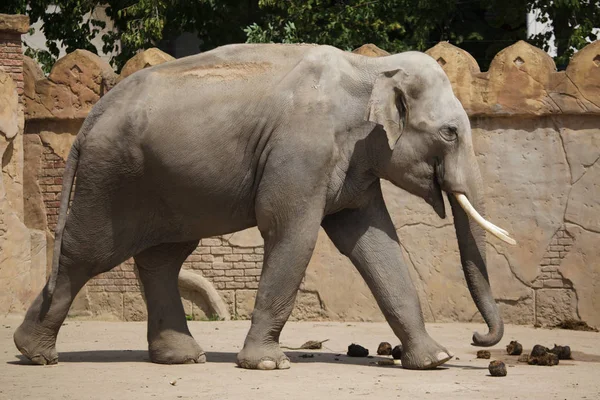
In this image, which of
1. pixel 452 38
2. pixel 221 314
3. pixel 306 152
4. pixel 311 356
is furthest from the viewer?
pixel 452 38

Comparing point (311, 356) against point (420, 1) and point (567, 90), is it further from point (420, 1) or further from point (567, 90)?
point (420, 1)

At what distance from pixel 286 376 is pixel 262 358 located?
32 cm

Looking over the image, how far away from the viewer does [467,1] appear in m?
16.8

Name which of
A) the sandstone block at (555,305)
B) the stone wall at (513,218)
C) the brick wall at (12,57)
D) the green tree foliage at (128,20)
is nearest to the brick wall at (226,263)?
the stone wall at (513,218)

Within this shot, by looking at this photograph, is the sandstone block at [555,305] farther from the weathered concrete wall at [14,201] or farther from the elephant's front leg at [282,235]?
the weathered concrete wall at [14,201]

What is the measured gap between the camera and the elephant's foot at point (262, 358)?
7.91 m

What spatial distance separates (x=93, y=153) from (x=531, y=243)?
4488mm

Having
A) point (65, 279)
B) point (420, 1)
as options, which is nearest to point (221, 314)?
point (65, 279)

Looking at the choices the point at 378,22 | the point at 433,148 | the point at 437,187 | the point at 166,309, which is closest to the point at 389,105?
the point at 433,148

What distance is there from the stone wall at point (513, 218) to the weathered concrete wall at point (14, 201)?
0.64m

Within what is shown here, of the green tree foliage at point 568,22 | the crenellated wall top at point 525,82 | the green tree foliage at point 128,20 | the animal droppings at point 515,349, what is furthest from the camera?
the green tree foliage at point 128,20

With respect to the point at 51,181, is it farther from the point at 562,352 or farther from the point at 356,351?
the point at 562,352

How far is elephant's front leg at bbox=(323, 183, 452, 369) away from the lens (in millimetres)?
8078

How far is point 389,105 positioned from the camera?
795cm
